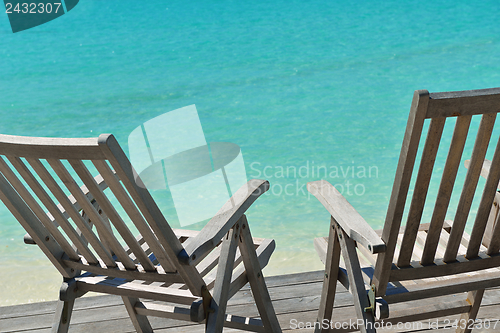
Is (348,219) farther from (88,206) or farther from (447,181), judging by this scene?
(88,206)

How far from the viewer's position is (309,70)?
8609 millimetres

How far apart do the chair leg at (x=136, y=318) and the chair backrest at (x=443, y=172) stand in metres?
0.99

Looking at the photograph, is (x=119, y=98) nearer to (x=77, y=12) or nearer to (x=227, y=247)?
(x=227, y=247)

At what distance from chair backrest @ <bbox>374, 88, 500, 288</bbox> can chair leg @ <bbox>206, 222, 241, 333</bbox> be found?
459 mm

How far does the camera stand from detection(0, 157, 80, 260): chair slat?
1289mm

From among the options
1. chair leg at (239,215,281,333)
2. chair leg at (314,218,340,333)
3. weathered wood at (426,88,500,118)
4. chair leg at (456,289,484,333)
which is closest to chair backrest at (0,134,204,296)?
chair leg at (239,215,281,333)

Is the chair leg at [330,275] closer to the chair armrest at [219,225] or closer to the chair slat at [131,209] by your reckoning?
the chair armrest at [219,225]

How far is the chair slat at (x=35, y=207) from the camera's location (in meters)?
1.29

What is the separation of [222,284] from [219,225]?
0.72ft

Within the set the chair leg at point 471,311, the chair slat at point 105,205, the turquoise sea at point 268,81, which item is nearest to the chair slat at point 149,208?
the chair slat at point 105,205

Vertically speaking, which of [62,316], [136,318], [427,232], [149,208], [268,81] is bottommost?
[268,81]

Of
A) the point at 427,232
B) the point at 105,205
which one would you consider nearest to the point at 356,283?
the point at 427,232

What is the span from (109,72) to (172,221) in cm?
682

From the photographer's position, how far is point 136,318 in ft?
6.29
